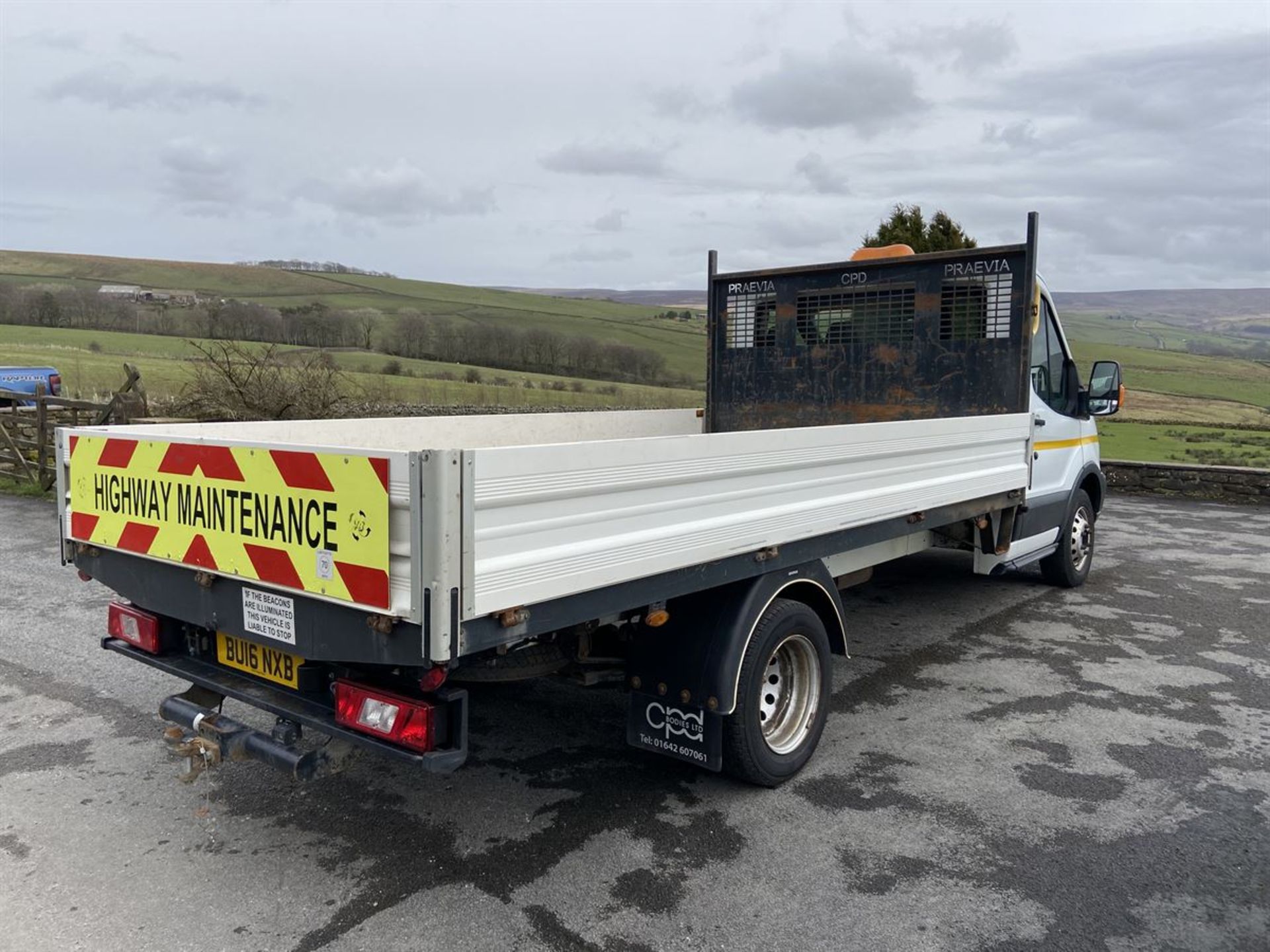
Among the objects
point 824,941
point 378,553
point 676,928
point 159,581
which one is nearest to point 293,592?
point 378,553

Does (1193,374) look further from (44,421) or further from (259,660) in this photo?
(259,660)

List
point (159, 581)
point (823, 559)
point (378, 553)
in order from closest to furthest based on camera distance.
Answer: point (378, 553), point (159, 581), point (823, 559)

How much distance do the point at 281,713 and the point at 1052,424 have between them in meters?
5.63

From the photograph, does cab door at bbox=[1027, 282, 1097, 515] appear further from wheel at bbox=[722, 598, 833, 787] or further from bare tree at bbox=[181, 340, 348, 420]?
bare tree at bbox=[181, 340, 348, 420]

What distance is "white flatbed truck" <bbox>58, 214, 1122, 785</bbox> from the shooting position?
256cm

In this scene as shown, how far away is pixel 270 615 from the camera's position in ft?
9.80

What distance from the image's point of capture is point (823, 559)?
4305 millimetres

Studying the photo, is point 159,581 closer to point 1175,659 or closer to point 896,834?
point 896,834

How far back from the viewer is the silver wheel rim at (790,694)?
13.3 ft

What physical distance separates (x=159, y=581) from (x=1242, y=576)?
888cm

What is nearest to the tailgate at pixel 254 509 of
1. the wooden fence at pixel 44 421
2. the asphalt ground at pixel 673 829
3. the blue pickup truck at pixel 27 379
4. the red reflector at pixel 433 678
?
the red reflector at pixel 433 678

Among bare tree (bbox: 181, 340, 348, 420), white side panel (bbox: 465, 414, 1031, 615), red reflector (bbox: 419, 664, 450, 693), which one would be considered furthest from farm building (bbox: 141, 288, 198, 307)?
red reflector (bbox: 419, 664, 450, 693)

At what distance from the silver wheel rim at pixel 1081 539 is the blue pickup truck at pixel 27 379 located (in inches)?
888

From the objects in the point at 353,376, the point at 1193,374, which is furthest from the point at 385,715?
the point at 1193,374
